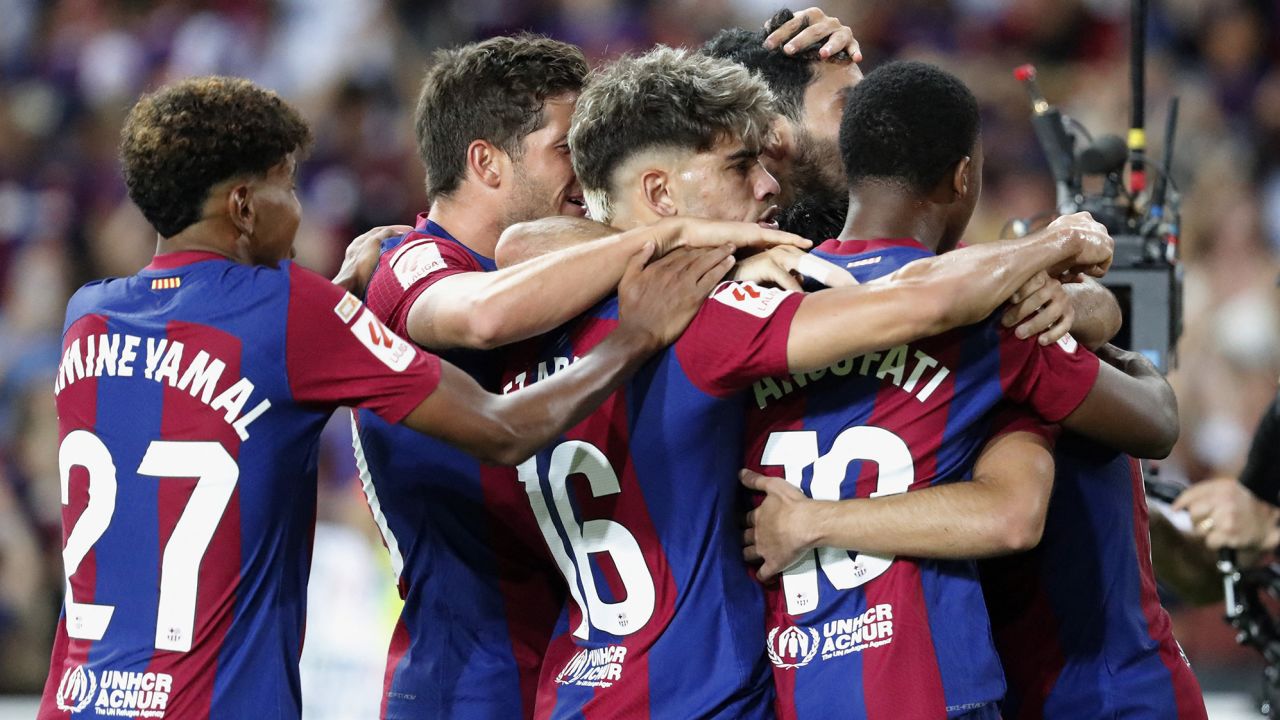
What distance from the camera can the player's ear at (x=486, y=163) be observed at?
12.4ft

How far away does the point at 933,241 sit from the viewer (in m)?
3.29

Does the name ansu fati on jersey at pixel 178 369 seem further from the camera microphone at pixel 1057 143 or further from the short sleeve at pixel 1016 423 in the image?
the camera microphone at pixel 1057 143

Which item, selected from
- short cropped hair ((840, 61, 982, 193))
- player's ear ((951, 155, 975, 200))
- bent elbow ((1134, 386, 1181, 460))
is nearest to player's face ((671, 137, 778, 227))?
short cropped hair ((840, 61, 982, 193))

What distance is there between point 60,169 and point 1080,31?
6522mm

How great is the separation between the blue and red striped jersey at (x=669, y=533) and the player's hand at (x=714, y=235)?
4.6 inches

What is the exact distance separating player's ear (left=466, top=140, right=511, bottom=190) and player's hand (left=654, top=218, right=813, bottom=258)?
75 centimetres

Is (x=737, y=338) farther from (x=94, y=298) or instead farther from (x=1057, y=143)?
(x=1057, y=143)

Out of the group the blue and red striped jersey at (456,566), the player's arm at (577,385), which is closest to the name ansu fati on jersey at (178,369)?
the player's arm at (577,385)

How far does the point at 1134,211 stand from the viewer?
4754 mm

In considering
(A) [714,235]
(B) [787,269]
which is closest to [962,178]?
(B) [787,269]

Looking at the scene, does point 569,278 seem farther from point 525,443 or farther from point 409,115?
point 409,115

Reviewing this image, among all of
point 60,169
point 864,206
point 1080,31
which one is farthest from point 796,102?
point 60,169

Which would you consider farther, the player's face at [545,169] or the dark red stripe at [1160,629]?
the player's face at [545,169]

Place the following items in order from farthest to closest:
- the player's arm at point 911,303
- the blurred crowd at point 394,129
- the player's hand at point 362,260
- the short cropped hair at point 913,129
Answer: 1. the blurred crowd at point 394,129
2. the player's hand at point 362,260
3. the short cropped hair at point 913,129
4. the player's arm at point 911,303
